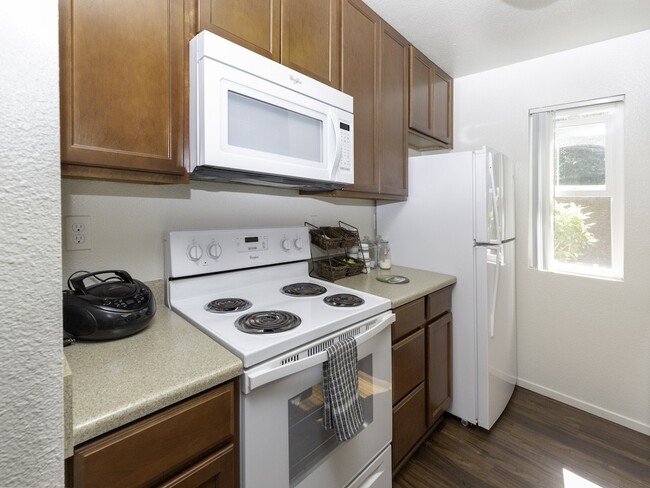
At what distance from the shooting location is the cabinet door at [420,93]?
212 centimetres

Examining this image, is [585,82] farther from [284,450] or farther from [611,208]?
[284,450]

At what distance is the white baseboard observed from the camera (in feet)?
6.43

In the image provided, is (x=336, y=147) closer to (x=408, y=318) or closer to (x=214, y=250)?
(x=214, y=250)

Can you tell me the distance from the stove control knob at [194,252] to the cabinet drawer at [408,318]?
91cm

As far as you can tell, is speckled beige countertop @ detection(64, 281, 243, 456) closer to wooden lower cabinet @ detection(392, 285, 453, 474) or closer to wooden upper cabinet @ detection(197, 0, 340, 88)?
wooden lower cabinet @ detection(392, 285, 453, 474)

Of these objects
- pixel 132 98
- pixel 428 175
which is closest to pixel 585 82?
pixel 428 175

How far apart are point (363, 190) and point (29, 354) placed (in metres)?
1.58

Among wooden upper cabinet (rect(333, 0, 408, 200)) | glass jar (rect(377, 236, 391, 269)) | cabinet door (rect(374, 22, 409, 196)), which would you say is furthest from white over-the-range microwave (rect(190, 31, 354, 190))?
Answer: glass jar (rect(377, 236, 391, 269))

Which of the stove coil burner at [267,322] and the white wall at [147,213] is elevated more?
the white wall at [147,213]

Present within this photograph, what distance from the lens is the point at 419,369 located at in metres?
1.72

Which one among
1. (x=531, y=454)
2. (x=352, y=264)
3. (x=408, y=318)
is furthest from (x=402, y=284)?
(x=531, y=454)

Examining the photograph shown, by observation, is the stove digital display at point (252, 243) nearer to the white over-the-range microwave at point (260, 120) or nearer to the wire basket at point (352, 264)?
the white over-the-range microwave at point (260, 120)

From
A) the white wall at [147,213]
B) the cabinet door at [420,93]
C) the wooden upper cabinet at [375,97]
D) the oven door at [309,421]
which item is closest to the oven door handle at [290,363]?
the oven door at [309,421]

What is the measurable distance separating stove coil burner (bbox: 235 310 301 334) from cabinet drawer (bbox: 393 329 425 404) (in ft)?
2.04
